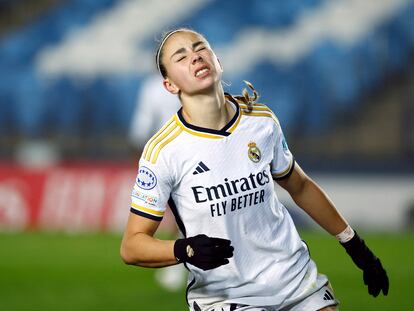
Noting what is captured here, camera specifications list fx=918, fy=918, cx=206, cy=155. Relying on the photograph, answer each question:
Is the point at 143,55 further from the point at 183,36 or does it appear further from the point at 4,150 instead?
the point at 183,36

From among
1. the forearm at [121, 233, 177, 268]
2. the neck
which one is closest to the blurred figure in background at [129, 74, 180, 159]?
the neck

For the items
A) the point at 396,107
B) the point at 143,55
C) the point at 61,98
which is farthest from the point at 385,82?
the point at 61,98

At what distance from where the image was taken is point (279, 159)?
14.2ft

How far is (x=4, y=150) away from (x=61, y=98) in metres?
1.43

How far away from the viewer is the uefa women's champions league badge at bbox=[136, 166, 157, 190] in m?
Answer: 3.98

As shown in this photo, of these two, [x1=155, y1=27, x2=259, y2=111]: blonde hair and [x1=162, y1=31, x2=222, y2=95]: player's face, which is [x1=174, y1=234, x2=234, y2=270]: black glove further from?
[x1=155, y1=27, x2=259, y2=111]: blonde hair

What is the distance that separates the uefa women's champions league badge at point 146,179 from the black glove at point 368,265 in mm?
1123

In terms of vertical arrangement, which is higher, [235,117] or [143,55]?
[143,55]

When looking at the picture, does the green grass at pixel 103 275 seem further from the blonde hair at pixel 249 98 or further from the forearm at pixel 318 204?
the blonde hair at pixel 249 98

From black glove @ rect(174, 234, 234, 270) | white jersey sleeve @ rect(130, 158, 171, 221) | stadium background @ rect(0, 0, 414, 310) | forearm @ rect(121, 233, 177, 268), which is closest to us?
black glove @ rect(174, 234, 234, 270)

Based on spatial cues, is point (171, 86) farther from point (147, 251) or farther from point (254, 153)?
point (147, 251)

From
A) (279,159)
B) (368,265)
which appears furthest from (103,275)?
(279,159)

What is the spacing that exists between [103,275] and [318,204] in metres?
5.65

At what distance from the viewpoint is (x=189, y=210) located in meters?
4.04
